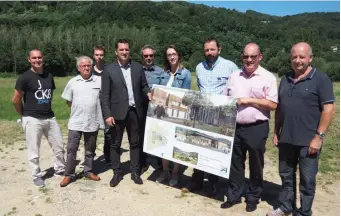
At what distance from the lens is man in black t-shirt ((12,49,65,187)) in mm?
5445

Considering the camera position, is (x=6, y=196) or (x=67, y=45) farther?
(x=67, y=45)

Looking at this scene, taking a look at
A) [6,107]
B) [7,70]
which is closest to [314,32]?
[7,70]

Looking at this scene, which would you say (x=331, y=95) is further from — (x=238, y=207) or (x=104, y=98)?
(x=104, y=98)

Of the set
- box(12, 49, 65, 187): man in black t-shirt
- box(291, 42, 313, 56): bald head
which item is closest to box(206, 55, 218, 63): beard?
box(291, 42, 313, 56): bald head

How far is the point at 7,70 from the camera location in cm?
7075

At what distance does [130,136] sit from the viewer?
19.0ft

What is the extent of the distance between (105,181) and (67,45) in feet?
Result: 282

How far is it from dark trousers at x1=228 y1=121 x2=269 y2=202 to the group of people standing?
0.01m

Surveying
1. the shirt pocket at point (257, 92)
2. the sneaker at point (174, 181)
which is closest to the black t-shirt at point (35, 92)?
the sneaker at point (174, 181)

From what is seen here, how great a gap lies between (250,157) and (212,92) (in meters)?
1.07

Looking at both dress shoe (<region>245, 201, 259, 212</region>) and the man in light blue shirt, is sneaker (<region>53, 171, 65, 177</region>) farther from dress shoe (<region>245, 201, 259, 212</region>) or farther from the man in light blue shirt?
dress shoe (<region>245, 201, 259, 212</region>)

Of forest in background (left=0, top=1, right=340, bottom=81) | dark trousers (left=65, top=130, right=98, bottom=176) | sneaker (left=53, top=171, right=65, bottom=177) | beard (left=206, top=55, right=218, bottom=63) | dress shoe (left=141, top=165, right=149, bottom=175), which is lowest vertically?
sneaker (left=53, top=171, right=65, bottom=177)

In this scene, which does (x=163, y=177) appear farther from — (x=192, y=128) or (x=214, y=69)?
(x=214, y=69)

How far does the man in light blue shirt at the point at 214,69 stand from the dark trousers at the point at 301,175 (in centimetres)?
126
